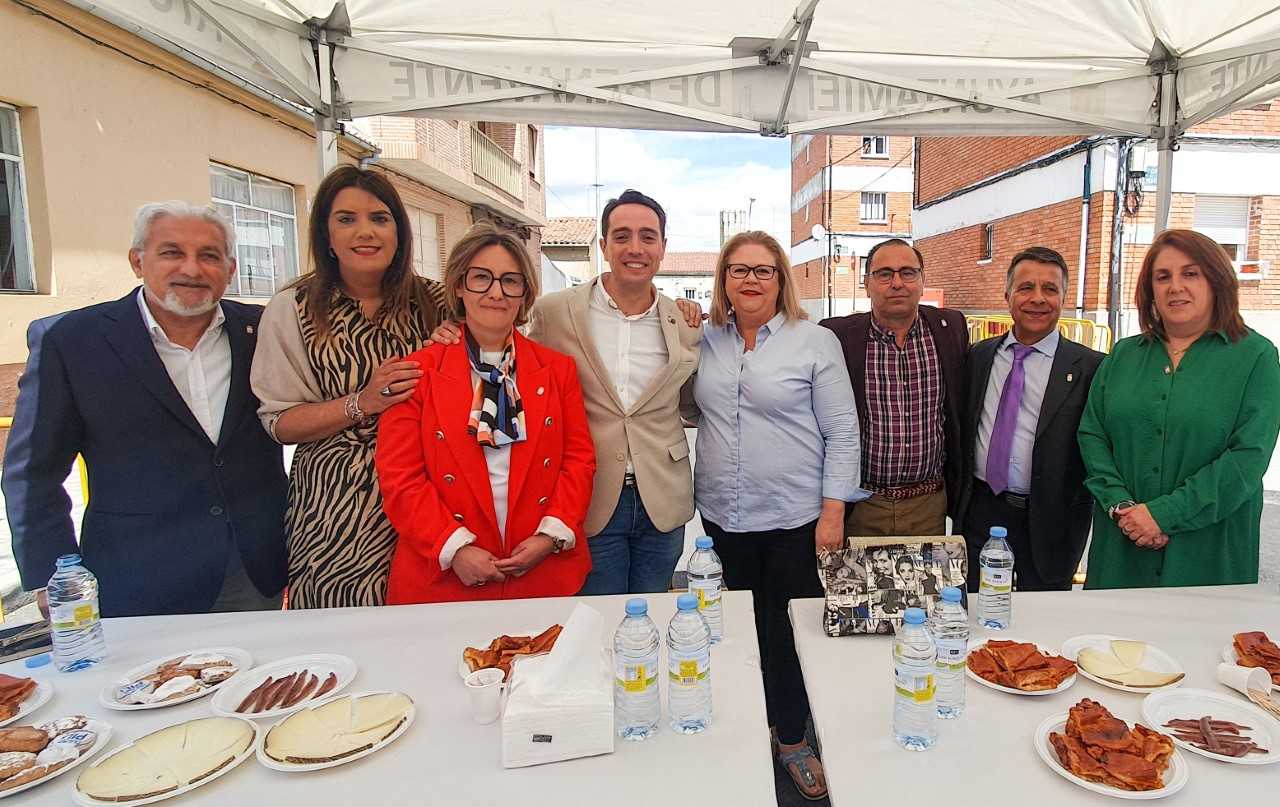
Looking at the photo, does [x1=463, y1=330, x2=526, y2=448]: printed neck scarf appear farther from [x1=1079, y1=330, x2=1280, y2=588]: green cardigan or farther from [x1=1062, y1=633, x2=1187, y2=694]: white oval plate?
[x1=1079, y1=330, x2=1280, y2=588]: green cardigan

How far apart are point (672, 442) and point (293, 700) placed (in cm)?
138

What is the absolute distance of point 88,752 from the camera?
130cm

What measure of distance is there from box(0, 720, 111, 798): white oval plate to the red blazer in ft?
2.54

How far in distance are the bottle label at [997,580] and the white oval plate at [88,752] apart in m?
1.95

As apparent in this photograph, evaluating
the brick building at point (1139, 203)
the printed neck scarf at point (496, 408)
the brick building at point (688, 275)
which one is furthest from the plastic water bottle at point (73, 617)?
the brick building at point (688, 275)

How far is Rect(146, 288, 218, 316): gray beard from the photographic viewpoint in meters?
2.11

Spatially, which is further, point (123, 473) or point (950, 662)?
point (123, 473)

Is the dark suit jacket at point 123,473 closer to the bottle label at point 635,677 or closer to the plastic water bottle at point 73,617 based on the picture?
the plastic water bottle at point 73,617

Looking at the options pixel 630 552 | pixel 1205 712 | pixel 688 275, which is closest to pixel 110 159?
pixel 630 552

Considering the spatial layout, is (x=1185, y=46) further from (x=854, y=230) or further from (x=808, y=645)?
(x=854, y=230)

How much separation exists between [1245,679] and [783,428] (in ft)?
4.29

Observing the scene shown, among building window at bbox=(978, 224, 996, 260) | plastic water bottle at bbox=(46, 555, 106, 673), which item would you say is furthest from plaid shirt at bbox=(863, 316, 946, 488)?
building window at bbox=(978, 224, 996, 260)

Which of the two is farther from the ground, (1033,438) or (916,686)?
(1033,438)

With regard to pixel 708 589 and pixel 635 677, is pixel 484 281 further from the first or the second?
pixel 635 677
